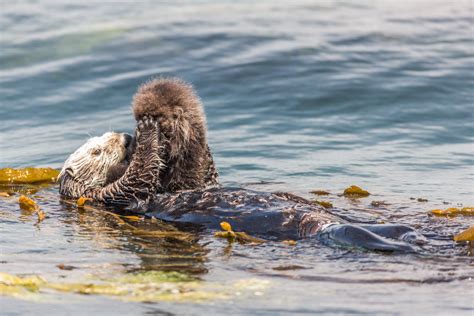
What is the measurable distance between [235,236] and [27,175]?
268 centimetres

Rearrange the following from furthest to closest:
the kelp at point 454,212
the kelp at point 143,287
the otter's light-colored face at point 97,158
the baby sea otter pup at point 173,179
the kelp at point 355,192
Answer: the kelp at point 355,192, the otter's light-colored face at point 97,158, the kelp at point 454,212, the baby sea otter pup at point 173,179, the kelp at point 143,287

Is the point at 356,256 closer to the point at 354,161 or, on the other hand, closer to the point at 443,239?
the point at 443,239

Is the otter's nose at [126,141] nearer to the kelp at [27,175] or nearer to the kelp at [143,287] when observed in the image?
the kelp at [27,175]

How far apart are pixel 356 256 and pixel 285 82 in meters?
5.88

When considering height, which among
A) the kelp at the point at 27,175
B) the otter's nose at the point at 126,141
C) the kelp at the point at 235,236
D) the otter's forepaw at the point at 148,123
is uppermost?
the otter's forepaw at the point at 148,123

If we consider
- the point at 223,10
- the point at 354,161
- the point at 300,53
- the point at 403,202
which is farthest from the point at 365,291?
the point at 223,10

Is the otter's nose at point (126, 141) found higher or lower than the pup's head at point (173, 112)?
lower

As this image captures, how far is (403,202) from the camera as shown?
6.22 m

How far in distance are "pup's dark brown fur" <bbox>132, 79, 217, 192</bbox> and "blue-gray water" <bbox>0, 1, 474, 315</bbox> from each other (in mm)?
866

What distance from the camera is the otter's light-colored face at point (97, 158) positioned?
6.20 m

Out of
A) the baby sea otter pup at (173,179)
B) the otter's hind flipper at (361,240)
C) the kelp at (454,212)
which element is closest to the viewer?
the otter's hind flipper at (361,240)

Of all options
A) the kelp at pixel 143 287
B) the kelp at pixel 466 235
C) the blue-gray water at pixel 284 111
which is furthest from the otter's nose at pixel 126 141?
the kelp at pixel 466 235

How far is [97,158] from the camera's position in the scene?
6.21 m

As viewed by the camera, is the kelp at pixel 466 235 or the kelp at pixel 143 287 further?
the kelp at pixel 466 235
